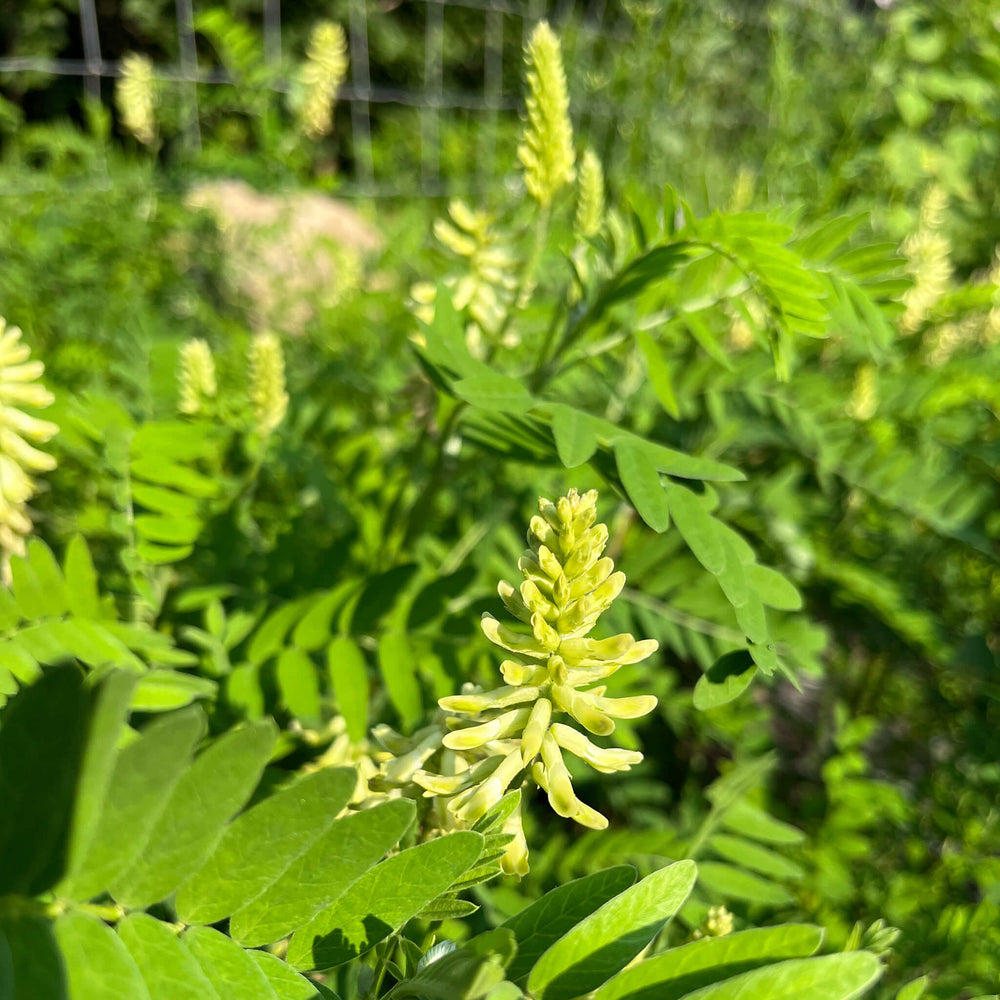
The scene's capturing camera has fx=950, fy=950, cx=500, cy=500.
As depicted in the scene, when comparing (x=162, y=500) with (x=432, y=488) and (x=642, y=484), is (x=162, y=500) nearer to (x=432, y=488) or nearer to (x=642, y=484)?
(x=432, y=488)

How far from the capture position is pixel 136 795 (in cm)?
44

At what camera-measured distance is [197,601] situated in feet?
3.43

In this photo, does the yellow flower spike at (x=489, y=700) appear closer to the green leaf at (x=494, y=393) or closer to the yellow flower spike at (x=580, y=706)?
the yellow flower spike at (x=580, y=706)

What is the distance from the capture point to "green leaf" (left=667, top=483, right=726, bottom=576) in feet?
2.30

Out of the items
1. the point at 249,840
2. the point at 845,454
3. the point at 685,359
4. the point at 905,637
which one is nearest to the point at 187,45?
the point at 685,359

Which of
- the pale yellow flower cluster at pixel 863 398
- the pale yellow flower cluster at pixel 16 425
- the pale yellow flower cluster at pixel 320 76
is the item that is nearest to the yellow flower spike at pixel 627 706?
the pale yellow flower cluster at pixel 16 425

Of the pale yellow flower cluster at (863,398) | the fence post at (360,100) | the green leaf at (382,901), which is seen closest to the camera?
the green leaf at (382,901)

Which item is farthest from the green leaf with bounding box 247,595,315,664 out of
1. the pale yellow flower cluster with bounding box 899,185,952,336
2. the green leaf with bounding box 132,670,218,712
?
the pale yellow flower cluster with bounding box 899,185,952,336

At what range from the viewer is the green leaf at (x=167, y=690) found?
823 millimetres

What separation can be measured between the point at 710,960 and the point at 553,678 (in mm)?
175

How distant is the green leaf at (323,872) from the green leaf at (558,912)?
4.6 inches

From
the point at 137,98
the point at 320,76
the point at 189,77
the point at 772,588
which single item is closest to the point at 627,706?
the point at 772,588

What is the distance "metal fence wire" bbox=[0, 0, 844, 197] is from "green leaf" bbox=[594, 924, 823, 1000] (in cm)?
154

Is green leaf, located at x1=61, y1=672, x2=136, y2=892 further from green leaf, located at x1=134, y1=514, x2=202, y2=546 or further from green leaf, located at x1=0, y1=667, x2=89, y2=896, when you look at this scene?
green leaf, located at x1=134, y1=514, x2=202, y2=546
